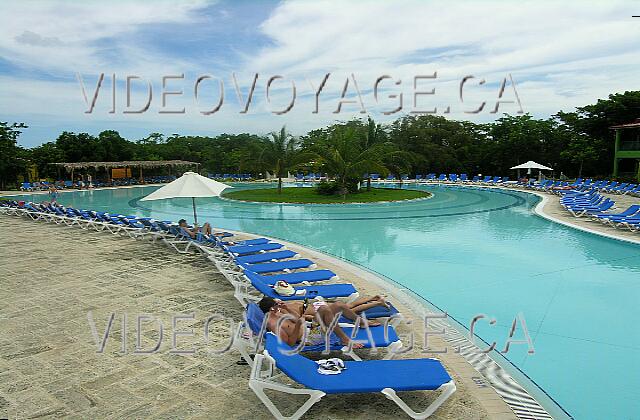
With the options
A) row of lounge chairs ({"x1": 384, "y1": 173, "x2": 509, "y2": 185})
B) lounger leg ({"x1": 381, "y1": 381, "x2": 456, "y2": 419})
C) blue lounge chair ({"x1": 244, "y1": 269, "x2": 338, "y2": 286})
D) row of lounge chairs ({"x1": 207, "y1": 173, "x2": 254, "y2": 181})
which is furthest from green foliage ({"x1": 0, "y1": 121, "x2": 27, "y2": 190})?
lounger leg ({"x1": 381, "y1": 381, "x2": 456, "y2": 419})

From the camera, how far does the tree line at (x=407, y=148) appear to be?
2398 cm

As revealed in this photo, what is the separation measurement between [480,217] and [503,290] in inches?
375

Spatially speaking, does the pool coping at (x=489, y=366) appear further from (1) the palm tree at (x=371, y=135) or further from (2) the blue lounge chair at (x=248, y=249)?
(1) the palm tree at (x=371, y=135)

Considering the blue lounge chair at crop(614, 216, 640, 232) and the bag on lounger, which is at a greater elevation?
the blue lounge chair at crop(614, 216, 640, 232)

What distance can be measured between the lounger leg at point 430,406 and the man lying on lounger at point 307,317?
0.95m

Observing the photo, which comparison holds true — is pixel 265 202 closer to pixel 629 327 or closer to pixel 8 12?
pixel 8 12

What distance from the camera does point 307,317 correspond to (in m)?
4.81

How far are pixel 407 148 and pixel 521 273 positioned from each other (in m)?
29.4

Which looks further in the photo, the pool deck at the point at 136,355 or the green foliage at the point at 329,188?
the green foliage at the point at 329,188

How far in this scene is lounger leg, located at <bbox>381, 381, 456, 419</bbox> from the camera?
11.2 ft

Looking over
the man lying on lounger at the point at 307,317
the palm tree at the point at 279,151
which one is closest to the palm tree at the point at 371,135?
the palm tree at the point at 279,151

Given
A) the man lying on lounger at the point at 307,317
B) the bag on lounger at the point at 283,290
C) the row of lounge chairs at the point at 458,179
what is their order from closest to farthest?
the man lying on lounger at the point at 307,317 < the bag on lounger at the point at 283,290 < the row of lounge chairs at the point at 458,179

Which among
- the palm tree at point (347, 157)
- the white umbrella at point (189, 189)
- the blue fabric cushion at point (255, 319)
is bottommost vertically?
the blue fabric cushion at point (255, 319)

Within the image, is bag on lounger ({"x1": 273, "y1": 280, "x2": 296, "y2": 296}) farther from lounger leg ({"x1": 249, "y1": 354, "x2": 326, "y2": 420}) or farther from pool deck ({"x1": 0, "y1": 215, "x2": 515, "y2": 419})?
lounger leg ({"x1": 249, "y1": 354, "x2": 326, "y2": 420})
